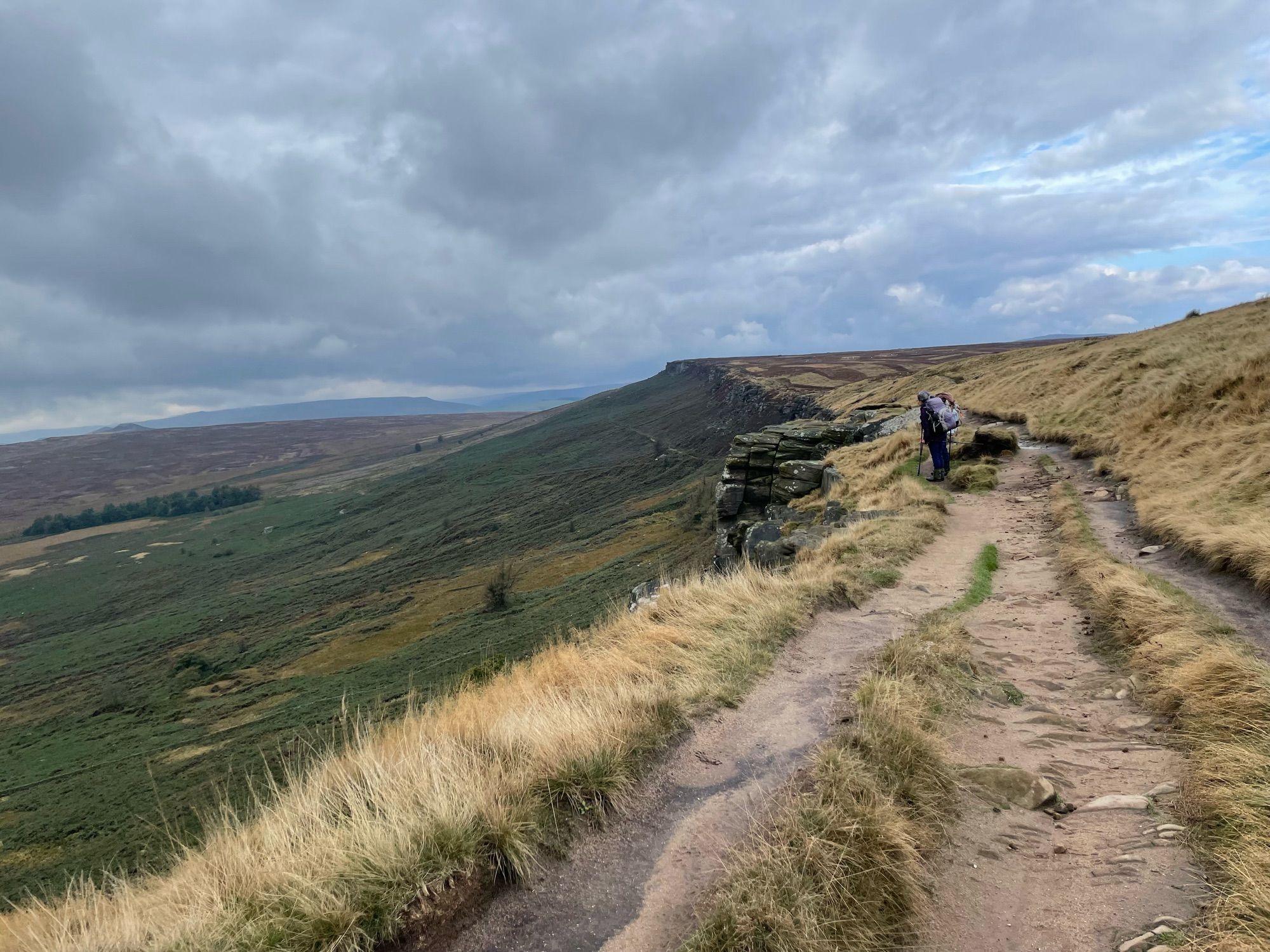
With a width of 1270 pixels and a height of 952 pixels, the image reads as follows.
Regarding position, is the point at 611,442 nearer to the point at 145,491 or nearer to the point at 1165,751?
the point at 1165,751

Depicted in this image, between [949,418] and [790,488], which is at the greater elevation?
[949,418]

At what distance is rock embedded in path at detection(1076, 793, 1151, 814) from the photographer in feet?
13.9

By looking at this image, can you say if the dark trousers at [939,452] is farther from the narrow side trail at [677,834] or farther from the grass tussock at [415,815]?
the grass tussock at [415,815]

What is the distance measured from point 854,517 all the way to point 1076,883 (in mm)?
11350

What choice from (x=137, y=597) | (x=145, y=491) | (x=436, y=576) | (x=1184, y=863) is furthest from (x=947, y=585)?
(x=145, y=491)

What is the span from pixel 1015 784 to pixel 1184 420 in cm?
1575

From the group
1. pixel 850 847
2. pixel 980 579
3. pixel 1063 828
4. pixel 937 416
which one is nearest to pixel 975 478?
pixel 937 416

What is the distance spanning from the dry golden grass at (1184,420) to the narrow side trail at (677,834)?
6.03m

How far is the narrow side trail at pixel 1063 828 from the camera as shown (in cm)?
339

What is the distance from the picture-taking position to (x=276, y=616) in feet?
236

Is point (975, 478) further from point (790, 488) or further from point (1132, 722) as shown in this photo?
point (1132, 722)

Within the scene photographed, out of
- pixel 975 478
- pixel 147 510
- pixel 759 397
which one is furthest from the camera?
pixel 147 510

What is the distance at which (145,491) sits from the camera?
196 meters

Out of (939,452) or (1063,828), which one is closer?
(1063,828)
